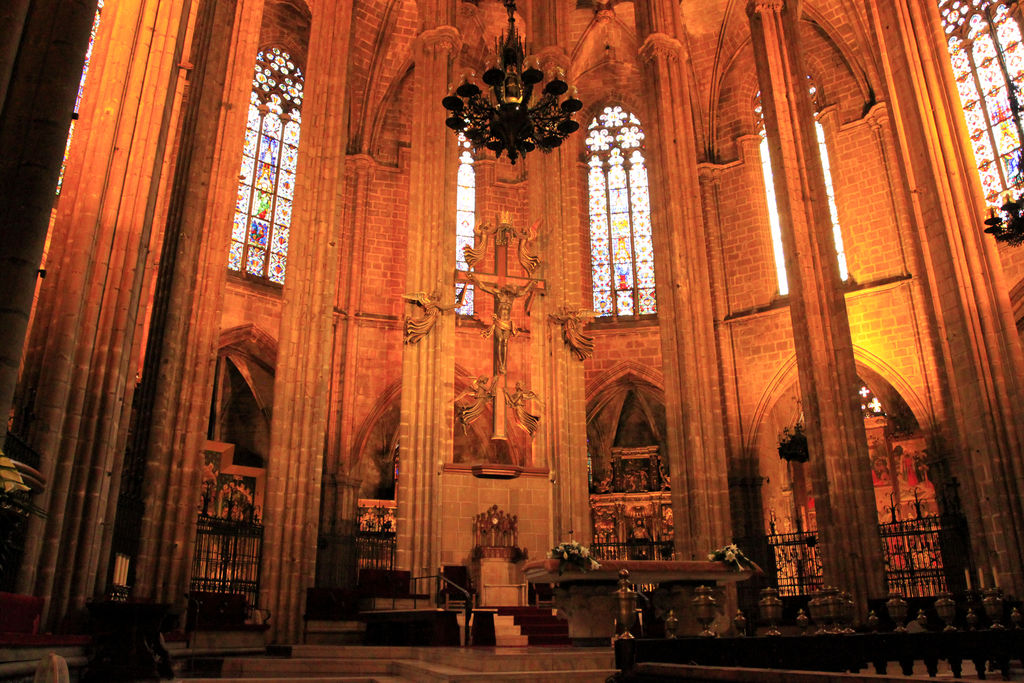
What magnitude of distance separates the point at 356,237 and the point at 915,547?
13876 millimetres

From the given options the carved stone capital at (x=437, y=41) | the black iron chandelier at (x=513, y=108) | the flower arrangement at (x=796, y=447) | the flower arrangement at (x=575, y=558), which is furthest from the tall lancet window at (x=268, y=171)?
the flower arrangement at (x=575, y=558)

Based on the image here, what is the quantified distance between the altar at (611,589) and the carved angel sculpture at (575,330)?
6.60m

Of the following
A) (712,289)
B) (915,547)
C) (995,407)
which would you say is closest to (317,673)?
(995,407)

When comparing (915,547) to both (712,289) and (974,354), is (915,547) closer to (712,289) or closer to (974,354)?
(974,354)

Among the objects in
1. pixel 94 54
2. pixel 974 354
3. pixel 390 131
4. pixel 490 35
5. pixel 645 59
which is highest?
pixel 490 35

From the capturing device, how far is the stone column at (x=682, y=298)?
1445 cm

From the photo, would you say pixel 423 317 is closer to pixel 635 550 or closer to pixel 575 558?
pixel 575 558

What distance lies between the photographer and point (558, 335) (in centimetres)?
1510

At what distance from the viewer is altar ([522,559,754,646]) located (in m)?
8.02

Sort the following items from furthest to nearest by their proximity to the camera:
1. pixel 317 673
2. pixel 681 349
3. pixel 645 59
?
1. pixel 645 59
2. pixel 681 349
3. pixel 317 673

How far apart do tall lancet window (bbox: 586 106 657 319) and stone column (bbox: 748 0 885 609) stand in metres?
6.37

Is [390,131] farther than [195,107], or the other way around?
[390,131]

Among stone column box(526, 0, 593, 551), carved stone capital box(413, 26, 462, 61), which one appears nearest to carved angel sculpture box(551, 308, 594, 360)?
stone column box(526, 0, 593, 551)

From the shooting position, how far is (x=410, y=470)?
13.7 m
